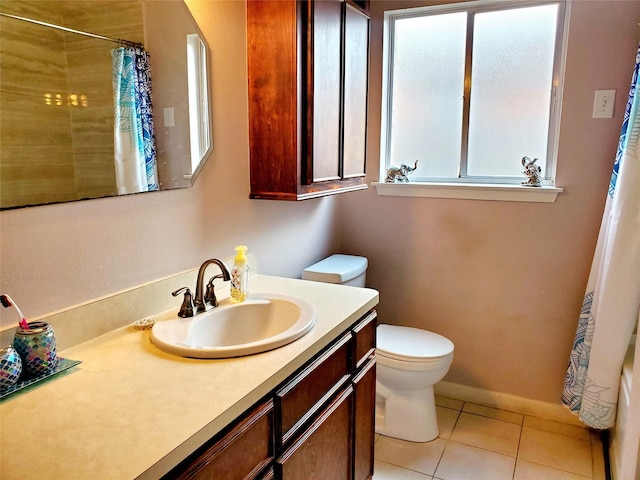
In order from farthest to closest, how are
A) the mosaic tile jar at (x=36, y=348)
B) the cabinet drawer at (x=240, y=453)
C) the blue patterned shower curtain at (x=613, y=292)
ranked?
the blue patterned shower curtain at (x=613, y=292)
the mosaic tile jar at (x=36, y=348)
the cabinet drawer at (x=240, y=453)

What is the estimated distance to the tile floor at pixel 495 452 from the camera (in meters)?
2.03

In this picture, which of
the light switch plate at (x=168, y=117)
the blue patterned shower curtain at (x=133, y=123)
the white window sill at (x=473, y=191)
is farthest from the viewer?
the white window sill at (x=473, y=191)

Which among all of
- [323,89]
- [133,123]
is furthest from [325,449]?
[323,89]

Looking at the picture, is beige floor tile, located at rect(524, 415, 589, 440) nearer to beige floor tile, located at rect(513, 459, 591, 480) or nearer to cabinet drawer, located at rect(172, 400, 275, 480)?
beige floor tile, located at rect(513, 459, 591, 480)

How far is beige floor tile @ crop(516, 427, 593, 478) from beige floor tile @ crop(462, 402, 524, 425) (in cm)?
9

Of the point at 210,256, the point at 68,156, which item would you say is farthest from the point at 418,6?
the point at 68,156

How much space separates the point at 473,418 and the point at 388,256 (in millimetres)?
940

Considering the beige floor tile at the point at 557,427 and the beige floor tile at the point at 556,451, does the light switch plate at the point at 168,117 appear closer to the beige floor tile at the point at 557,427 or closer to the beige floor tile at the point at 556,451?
the beige floor tile at the point at 556,451

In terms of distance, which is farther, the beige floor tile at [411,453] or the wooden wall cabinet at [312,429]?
the beige floor tile at [411,453]

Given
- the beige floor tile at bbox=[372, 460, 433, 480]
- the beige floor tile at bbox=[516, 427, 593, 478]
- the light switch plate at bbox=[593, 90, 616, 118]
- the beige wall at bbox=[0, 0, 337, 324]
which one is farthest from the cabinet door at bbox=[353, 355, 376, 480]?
the light switch plate at bbox=[593, 90, 616, 118]

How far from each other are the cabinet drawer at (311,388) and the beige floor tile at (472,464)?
90 cm

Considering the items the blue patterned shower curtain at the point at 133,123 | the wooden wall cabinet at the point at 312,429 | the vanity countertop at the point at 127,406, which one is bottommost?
the wooden wall cabinet at the point at 312,429

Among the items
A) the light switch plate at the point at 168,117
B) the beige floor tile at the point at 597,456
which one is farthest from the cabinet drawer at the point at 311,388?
the beige floor tile at the point at 597,456

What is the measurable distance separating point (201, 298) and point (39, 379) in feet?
1.66
